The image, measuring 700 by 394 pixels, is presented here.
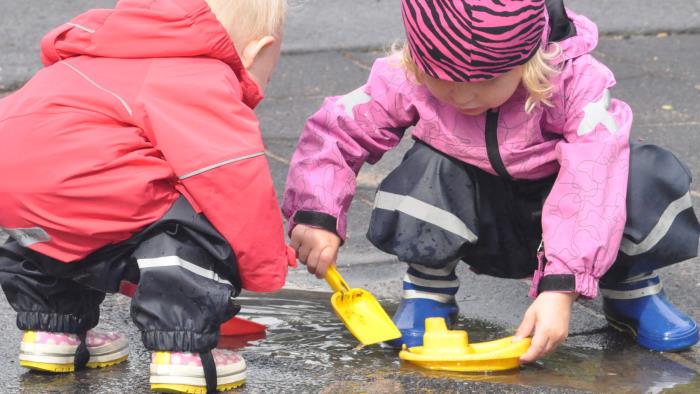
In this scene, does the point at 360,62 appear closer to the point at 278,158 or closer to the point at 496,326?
the point at 278,158

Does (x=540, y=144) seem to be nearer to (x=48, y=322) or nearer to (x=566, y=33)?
(x=566, y=33)

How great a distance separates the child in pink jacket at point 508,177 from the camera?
8.82 feet

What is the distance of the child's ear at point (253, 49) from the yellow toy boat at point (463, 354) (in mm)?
766

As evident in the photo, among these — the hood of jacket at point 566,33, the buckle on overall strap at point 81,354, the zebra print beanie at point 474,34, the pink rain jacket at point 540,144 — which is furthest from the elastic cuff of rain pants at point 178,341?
the hood of jacket at point 566,33

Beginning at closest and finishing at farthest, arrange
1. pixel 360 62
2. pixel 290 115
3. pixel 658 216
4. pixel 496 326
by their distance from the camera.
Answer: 1. pixel 658 216
2. pixel 496 326
3. pixel 290 115
4. pixel 360 62

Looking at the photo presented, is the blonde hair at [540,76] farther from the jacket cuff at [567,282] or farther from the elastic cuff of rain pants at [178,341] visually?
the elastic cuff of rain pants at [178,341]

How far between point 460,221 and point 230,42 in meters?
0.73

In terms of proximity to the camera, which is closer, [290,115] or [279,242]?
[279,242]

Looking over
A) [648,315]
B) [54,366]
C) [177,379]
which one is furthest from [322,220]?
[648,315]

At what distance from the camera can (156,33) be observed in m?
2.61

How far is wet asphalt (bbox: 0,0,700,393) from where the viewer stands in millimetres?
2654

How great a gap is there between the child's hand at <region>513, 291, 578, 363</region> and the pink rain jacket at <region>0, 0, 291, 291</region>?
569 mm

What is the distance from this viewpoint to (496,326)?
10.2ft

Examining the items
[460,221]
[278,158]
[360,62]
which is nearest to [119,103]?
[460,221]
